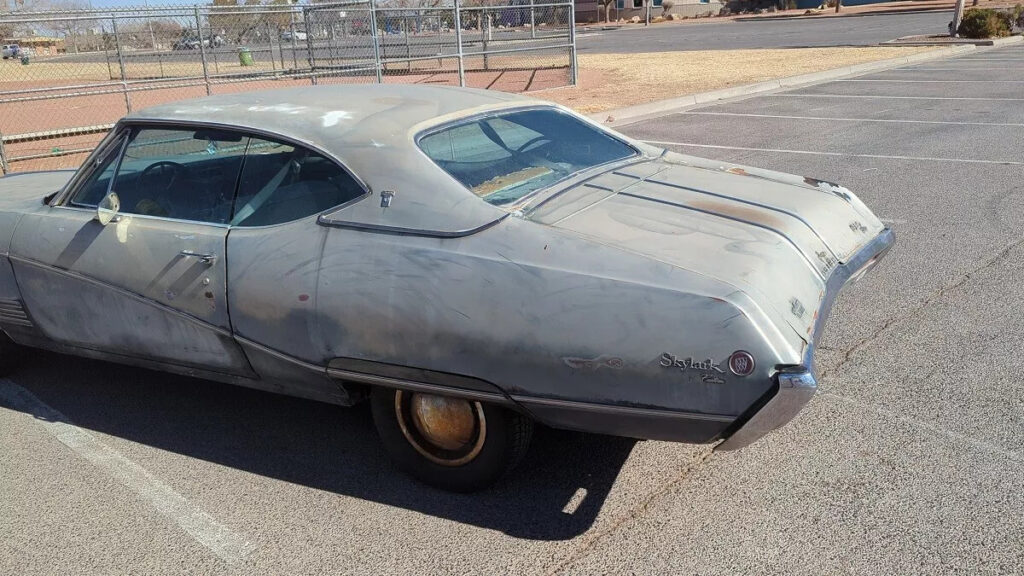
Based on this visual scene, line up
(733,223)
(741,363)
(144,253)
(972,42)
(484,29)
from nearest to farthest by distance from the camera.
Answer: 1. (741,363)
2. (733,223)
3. (144,253)
4. (484,29)
5. (972,42)

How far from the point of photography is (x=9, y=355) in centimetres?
479

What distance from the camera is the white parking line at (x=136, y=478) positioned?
3240 millimetres

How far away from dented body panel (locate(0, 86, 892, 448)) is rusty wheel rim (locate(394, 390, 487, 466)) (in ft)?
0.58

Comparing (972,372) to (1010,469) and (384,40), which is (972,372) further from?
(384,40)

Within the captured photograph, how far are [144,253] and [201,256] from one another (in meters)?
0.35

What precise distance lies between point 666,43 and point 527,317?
116ft

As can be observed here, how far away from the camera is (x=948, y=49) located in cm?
2530

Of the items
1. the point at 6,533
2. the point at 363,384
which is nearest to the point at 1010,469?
the point at 363,384

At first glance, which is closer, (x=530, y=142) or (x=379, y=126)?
(x=379, y=126)

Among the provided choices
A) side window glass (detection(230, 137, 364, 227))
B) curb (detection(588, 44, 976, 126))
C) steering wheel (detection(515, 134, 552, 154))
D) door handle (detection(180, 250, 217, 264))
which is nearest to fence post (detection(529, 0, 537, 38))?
curb (detection(588, 44, 976, 126))

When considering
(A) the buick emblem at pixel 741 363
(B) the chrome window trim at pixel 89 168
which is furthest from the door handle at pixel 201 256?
(A) the buick emblem at pixel 741 363

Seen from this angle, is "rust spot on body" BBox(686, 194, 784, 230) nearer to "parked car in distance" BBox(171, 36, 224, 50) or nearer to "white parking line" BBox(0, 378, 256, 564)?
"white parking line" BBox(0, 378, 256, 564)

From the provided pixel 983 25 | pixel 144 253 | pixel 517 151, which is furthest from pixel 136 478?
pixel 983 25

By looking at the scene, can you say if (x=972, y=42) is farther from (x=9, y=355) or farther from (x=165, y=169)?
(x=9, y=355)
